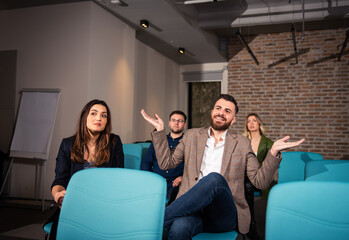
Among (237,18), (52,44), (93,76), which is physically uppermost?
(237,18)

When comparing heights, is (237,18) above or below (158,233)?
above

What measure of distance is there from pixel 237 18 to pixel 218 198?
4.65 metres

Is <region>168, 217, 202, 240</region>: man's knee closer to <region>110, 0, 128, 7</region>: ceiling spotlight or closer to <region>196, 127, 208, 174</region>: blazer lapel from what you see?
<region>196, 127, 208, 174</region>: blazer lapel

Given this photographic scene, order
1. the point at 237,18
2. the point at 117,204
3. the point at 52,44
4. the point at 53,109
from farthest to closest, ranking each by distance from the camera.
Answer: the point at 237,18
the point at 52,44
the point at 53,109
the point at 117,204

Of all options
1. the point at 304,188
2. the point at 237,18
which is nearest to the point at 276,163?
the point at 304,188

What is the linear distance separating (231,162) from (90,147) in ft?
3.16

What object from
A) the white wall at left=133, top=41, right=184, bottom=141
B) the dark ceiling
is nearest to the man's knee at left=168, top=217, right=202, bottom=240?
the dark ceiling

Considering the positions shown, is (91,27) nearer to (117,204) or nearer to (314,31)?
(117,204)

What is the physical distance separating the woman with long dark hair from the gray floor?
1290mm

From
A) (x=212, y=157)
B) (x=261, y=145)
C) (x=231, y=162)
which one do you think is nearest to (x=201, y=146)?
(x=212, y=157)

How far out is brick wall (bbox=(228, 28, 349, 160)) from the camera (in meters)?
6.32

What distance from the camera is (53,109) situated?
402cm

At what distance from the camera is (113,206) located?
3.77 feet

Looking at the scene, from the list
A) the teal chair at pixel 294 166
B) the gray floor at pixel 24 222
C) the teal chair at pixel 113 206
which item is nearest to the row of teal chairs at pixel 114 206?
the teal chair at pixel 113 206
